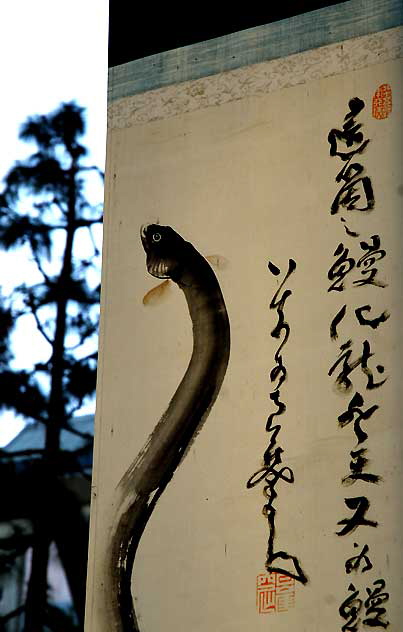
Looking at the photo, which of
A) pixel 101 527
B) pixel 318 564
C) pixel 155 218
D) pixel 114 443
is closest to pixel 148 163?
pixel 155 218

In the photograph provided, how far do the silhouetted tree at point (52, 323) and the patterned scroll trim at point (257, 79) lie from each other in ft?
2.45

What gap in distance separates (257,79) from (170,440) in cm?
113

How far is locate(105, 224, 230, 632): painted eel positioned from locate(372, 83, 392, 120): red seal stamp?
0.67m

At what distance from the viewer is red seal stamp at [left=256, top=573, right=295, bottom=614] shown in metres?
3.08

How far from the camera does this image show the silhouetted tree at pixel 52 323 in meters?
4.14

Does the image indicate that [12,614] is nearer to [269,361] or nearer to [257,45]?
[269,361]

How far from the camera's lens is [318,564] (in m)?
3.06

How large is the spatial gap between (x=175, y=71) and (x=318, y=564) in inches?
65.3

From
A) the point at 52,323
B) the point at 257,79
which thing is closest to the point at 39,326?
the point at 52,323

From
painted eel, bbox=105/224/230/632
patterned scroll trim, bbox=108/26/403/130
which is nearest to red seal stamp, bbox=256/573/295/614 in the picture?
painted eel, bbox=105/224/230/632

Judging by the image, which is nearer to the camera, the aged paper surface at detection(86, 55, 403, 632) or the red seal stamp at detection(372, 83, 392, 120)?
the aged paper surface at detection(86, 55, 403, 632)

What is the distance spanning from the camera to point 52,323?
174 inches

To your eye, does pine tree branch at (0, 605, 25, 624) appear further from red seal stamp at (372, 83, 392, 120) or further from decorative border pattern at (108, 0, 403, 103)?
red seal stamp at (372, 83, 392, 120)

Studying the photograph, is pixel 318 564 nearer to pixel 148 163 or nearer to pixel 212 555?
pixel 212 555
